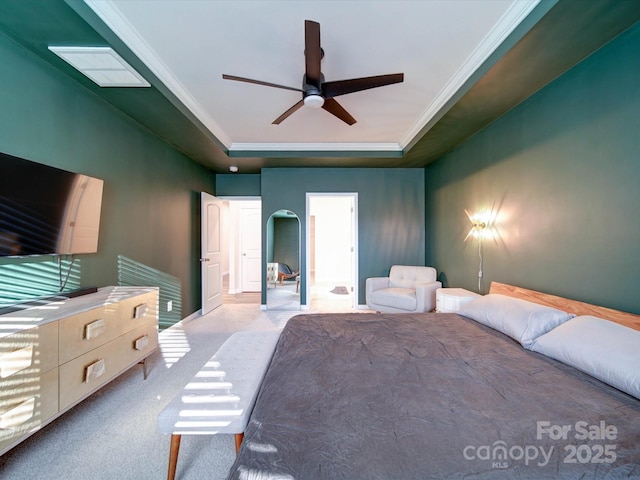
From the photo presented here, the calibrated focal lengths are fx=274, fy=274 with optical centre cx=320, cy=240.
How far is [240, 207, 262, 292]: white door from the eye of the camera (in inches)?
240

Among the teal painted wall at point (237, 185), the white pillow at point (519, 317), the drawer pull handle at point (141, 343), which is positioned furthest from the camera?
A: the teal painted wall at point (237, 185)

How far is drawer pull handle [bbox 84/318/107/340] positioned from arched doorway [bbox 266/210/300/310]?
3.14 m

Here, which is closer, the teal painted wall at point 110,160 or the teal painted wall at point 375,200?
the teal painted wall at point 110,160

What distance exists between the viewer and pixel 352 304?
203 inches

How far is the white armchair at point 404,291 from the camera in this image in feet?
12.4

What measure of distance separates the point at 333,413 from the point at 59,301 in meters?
2.13

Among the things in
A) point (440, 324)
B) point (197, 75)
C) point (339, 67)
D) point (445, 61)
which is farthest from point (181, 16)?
A: point (440, 324)

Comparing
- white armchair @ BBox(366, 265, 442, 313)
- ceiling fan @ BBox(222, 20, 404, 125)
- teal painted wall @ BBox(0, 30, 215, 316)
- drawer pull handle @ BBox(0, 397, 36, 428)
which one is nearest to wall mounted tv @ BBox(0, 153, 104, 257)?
teal painted wall @ BBox(0, 30, 215, 316)

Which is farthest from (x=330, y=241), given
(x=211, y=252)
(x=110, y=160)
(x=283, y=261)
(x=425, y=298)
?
(x=110, y=160)

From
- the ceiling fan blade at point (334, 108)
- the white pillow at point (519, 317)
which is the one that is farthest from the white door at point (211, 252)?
Answer: the white pillow at point (519, 317)

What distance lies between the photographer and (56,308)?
1.80 m

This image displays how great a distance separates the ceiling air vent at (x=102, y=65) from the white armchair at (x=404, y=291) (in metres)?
3.75

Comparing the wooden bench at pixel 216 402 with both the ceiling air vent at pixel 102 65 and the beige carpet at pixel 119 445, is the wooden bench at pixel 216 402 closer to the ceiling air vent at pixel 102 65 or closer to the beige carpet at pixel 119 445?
the beige carpet at pixel 119 445

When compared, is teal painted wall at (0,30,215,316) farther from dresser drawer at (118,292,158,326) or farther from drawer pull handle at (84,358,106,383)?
drawer pull handle at (84,358,106,383)
